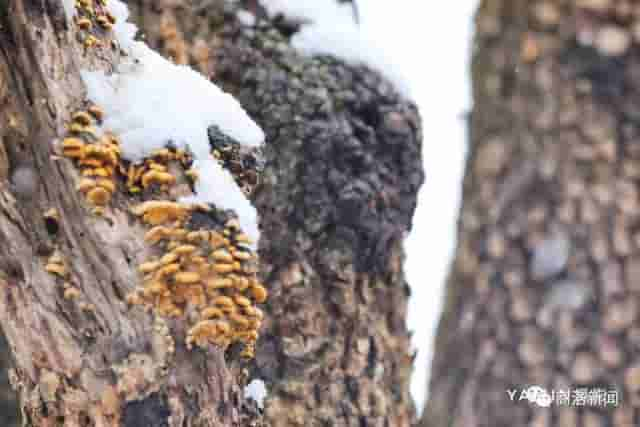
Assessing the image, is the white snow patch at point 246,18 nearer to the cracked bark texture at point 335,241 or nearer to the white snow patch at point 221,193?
the cracked bark texture at point 335,241

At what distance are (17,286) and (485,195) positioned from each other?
115cm

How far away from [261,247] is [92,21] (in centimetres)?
104

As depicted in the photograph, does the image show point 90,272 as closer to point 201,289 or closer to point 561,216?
point 201,289

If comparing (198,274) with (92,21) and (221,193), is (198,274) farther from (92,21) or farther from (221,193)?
(92,21)

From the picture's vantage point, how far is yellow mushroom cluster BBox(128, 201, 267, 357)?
189cm

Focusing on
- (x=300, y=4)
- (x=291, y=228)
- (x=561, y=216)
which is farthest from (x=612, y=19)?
(x=300, y=4)

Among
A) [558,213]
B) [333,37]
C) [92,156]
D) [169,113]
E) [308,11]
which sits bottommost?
[558,213]

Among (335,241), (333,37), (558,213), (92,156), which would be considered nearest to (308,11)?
(333,37)

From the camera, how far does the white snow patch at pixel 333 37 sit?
9.96ft

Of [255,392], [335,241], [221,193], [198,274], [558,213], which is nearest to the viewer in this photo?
[558,213]

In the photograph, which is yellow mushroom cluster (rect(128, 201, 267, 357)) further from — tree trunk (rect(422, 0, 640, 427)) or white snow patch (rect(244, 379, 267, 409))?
tree trunk (rect(422, 0, 640, 427))

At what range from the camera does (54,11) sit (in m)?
2.00

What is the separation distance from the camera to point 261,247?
9.47ft

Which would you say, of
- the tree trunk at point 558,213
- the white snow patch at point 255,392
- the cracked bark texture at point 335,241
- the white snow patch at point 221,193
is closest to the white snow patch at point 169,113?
the white snow patch at point 221,193
